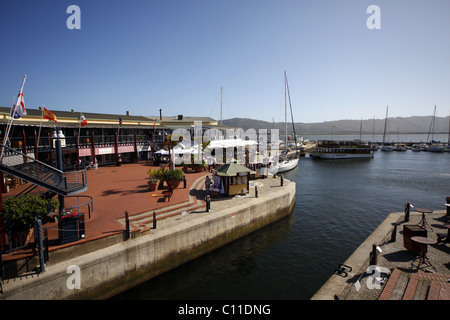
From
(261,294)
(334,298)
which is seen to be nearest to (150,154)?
(261,294)

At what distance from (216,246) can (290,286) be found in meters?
4.89

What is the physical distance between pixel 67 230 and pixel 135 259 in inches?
122

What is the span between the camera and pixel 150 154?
120 feet

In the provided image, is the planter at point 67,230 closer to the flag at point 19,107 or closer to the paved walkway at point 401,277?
the flag at point 19,107

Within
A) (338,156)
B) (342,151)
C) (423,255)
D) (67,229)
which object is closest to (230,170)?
(67,229)

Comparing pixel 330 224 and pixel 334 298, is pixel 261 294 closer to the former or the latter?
pixel 334 298

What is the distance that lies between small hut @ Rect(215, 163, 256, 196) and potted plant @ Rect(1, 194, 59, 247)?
11.3 m

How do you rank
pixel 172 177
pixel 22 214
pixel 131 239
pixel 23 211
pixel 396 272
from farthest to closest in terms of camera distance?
pixel 172 177
pixel 131 239
pixel 396 272
pixel 23 211
pixel 22 214

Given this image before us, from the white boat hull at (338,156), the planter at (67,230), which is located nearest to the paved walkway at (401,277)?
the planter at (67,230)

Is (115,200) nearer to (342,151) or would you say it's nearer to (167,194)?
(167,194)

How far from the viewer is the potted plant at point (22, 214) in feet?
29.3

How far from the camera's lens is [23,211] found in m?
9.15

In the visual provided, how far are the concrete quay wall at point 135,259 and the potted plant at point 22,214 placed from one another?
5.82 ft
